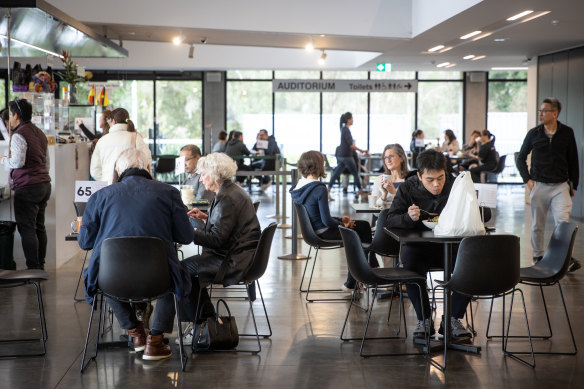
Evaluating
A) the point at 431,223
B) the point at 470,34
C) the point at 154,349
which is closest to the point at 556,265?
the point at 431,223

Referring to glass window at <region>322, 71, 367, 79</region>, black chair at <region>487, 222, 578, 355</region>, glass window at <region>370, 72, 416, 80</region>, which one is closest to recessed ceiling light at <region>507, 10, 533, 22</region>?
black chair at <region>487, 222, 578, 355</region>

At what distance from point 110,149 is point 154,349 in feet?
11.3

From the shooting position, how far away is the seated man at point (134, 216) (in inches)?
164

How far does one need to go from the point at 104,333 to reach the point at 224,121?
41.8 feet

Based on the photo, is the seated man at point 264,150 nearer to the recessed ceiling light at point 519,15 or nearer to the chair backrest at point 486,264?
the recessed ceiling light at point 519,15

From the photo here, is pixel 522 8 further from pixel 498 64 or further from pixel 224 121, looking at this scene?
pixel 224 121

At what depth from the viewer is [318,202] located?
6059 millimetres

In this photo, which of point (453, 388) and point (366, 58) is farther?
point (366, 58)

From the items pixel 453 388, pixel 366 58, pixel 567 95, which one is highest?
pixel 366 58

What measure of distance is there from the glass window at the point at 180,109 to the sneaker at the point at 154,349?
13.2m

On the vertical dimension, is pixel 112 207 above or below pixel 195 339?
above

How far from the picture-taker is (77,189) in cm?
603

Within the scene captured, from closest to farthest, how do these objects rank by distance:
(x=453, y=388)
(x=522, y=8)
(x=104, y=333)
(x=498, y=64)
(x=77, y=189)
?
(x=453, y=388) → (x=104, y=333) → (x=77, y=189) → (x=522, y=8) → (x=498, y=64)

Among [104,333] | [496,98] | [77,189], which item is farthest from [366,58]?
[104,333]
